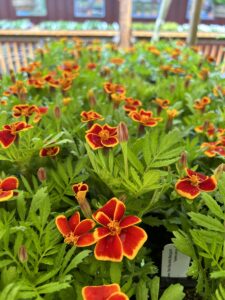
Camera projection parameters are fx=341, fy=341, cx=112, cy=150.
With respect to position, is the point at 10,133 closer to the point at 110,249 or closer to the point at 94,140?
the point at 94,140

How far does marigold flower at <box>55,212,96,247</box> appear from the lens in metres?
0.45

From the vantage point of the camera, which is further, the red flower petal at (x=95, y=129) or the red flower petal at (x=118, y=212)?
the red flower petal at (x=95, y=129)

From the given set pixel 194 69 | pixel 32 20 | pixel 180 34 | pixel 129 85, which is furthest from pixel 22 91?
pixel 32 20

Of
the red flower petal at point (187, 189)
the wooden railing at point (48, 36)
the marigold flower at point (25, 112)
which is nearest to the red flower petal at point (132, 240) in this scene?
the red flower petal at point (187, 189)

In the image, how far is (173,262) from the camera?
65 cm

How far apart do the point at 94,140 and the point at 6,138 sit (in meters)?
0.15

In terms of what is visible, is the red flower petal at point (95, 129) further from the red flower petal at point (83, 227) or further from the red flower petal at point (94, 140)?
the red flower petal at point (83, 227)

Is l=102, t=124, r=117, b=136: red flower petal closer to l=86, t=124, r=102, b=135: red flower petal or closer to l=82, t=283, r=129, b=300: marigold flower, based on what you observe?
l=86, t=124, r=102, b=135: red flower petal

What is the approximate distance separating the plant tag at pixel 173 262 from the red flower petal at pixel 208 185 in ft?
0.49

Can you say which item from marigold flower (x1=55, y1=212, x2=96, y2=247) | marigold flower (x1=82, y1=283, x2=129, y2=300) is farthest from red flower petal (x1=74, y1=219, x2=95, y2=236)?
marigold flower (x1=82, y1=283, x2=129, y2=300)

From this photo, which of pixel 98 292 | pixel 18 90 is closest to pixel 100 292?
pixel 98 292

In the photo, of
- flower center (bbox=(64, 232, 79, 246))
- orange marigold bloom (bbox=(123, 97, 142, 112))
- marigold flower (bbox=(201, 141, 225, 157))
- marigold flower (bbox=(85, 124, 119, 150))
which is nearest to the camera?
flower center (bbox=(64, 232, 79, 246))

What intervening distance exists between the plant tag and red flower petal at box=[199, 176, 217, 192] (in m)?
0.15

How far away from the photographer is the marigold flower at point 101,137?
56 cm
